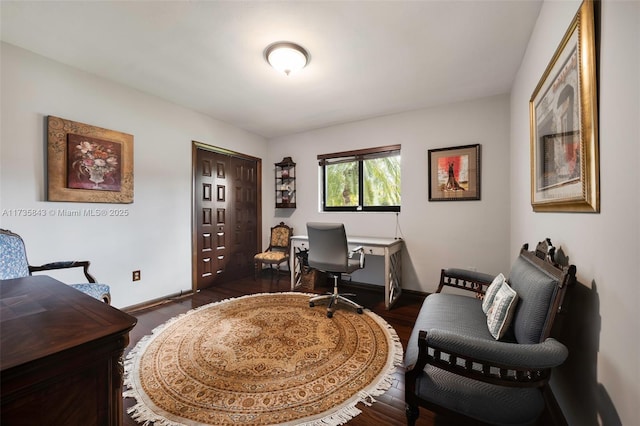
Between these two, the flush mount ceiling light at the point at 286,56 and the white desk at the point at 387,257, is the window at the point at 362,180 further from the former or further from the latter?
the flush mount ceiling light at the point at 286,56

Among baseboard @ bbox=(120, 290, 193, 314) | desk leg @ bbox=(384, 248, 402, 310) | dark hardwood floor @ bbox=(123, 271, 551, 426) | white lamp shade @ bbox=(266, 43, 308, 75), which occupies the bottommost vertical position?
dark hardwood floor @ bbox=(123, 271, 551, 426)

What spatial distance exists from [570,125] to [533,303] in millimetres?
909

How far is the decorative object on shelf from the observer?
14.3 feet

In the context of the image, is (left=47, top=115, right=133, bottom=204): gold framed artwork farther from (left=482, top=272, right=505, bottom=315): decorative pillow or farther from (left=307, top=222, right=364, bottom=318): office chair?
(left=482, top=272, right=505, bottom=315): decorative pillow

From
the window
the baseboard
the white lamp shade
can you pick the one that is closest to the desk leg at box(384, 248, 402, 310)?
the window

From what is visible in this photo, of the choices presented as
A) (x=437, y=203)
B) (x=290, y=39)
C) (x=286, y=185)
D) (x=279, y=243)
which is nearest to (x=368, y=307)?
(x=437, y=203)

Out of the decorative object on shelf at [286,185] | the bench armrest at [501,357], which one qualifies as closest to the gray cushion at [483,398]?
the bench armrest at [501,357]

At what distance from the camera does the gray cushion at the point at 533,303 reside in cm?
108

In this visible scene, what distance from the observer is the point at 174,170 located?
3.23 meters

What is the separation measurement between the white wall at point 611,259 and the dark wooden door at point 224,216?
375cm

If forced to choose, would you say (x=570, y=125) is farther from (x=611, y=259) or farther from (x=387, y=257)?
(x=387, y=257)

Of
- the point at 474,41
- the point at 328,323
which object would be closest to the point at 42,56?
the point at 328,323

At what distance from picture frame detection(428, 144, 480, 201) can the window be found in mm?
501

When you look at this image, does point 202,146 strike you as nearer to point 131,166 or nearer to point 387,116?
point 131,166
